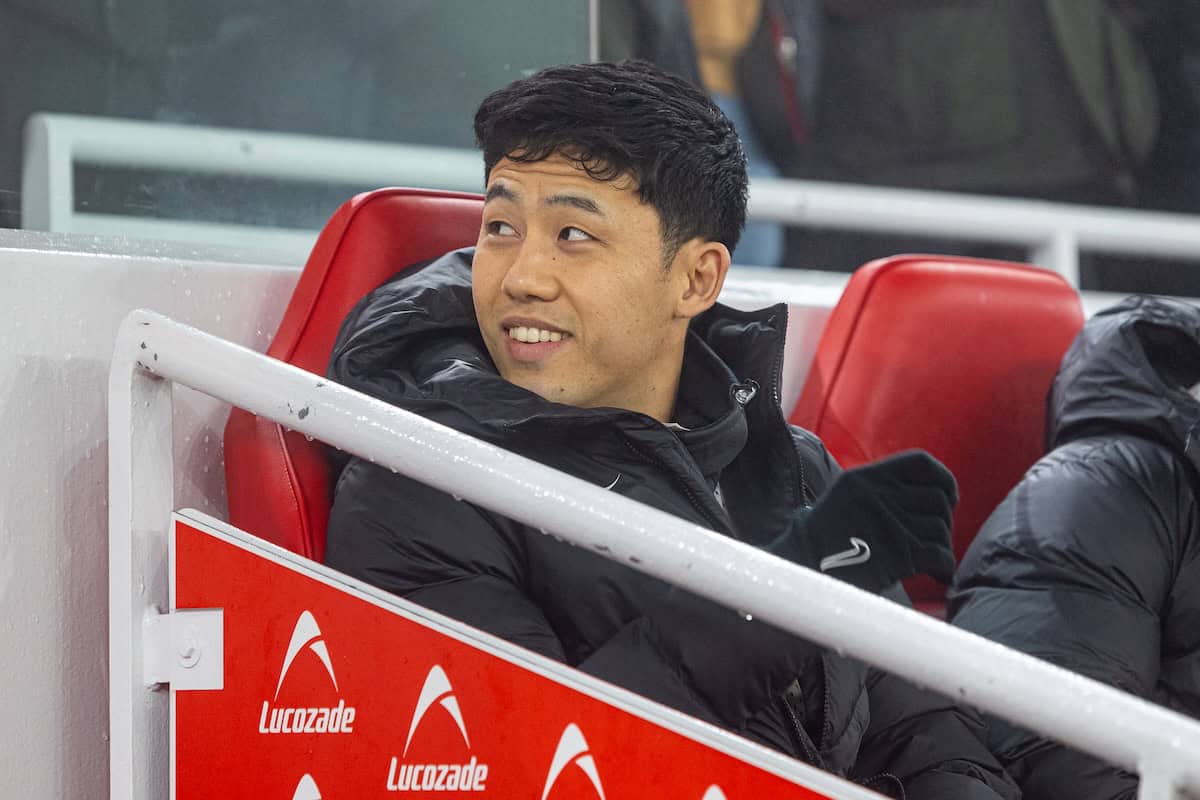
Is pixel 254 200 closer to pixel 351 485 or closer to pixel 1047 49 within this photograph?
pixel 351 485

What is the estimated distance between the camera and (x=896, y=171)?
560 centimetres

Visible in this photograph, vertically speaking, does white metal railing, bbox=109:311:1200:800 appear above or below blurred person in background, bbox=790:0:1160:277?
below

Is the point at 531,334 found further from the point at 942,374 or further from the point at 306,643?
the point at 942,374

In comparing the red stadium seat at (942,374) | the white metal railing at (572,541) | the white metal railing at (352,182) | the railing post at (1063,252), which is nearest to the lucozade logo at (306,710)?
the white metal railing at (572,541)

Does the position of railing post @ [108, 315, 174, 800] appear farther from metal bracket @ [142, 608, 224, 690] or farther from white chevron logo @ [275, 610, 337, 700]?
white chevron logo @ [275, 610, 337, 700]

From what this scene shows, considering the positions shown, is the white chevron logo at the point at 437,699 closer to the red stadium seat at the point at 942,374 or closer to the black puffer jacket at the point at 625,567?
the black puffer jacket at the point at 625,567

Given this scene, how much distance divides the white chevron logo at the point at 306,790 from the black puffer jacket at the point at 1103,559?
665 mm

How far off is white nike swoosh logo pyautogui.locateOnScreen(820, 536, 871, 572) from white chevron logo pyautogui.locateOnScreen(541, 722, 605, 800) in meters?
0.20

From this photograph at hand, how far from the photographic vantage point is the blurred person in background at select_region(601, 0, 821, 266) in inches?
189

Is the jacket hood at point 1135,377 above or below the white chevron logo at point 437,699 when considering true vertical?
above

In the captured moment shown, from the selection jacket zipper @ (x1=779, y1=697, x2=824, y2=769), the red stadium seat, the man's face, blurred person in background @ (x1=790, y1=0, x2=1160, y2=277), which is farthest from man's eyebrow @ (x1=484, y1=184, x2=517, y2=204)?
blurred person in background @ (x1=790, y1=0, x2=1160, y2=277)

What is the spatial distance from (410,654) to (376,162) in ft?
4.30

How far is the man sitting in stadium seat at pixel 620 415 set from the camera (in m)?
1.08

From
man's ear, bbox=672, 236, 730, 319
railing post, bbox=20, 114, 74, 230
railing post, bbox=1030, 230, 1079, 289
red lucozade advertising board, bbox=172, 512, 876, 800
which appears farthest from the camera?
railing post, bbox=1030, 230, 1079, 289
